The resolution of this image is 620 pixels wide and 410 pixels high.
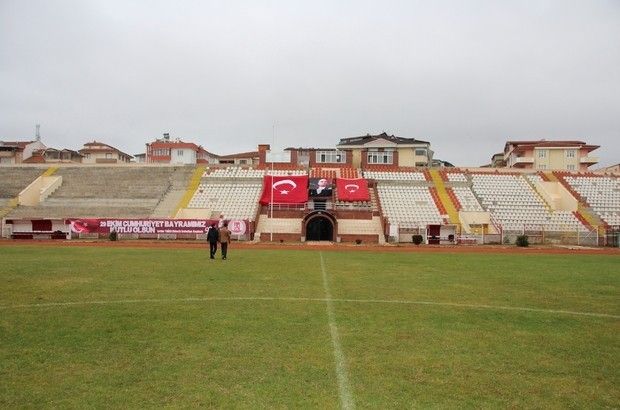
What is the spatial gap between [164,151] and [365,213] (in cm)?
5830

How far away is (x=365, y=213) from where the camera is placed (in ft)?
173

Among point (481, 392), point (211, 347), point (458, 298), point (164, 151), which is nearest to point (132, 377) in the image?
point (211, 347)

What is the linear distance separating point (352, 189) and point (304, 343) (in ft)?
158

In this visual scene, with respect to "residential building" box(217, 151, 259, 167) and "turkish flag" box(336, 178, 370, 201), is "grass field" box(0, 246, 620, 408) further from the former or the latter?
"residential building" box(217, 151, 259, 167)

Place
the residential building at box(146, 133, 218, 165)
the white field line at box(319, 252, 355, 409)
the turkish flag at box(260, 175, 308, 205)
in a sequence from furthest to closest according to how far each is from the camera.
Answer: the residential building at box(146, 133, 218, 165) → the turkish flag at box(260, 175, 308, 205) → the white field line at box(319, 252, 355, 409)

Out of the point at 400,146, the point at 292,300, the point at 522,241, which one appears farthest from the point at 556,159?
the point at 292,300

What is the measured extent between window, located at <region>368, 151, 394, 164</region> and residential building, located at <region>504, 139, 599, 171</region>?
105 ft

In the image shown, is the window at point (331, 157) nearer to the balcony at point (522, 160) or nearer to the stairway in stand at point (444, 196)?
the stairway in stand at point (444, 196)

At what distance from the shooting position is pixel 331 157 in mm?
66812

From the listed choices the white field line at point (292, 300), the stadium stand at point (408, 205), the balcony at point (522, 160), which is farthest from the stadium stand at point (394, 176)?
the white field line at point (292, 300)

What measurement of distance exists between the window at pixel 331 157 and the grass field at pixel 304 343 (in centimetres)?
5028

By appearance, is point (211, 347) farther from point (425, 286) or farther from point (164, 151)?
point (164, 151)

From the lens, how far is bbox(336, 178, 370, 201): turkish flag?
2151 inches

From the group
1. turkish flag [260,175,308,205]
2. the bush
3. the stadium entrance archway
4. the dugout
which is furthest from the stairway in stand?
the dugout
